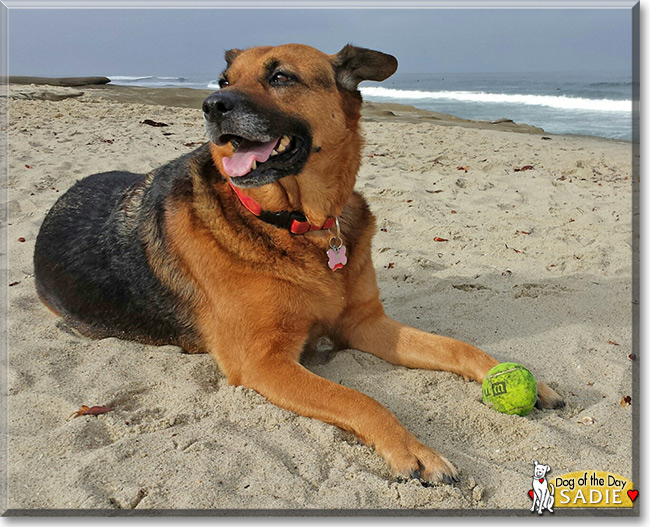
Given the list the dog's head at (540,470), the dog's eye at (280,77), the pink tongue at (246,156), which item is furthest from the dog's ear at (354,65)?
the dog's head at (540,470)

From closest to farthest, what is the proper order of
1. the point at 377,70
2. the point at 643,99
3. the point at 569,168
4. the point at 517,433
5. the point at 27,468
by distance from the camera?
the point at 27,468 → the point at 517,433 → the point at 377,70 → the point at 643,99 → the point at 569,168

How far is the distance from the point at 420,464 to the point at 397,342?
122cm

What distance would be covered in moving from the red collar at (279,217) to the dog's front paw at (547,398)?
5.45 ft

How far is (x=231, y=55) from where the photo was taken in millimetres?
4160

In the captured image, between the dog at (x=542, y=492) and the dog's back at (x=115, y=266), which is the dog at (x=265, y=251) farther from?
the dog at (x=542, y=492)

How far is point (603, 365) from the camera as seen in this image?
365 cm

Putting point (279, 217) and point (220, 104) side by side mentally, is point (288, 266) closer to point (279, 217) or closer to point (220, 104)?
point (279, 217)

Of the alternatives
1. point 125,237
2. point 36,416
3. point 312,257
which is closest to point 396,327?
point 312,257

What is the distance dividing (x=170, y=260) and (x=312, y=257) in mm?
940

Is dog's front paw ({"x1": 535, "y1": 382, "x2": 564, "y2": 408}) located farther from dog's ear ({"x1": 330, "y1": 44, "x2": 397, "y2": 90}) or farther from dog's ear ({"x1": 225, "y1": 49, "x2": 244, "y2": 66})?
dog's ear ({"x1": 225, "y1": 49, "x2": 244, "y2": 66})

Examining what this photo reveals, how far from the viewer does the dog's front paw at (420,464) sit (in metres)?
2.58

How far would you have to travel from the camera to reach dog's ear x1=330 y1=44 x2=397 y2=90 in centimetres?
372

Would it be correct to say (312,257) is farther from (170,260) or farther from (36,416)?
(36,416)

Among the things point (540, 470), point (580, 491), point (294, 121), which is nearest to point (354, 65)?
point (294, 121)
